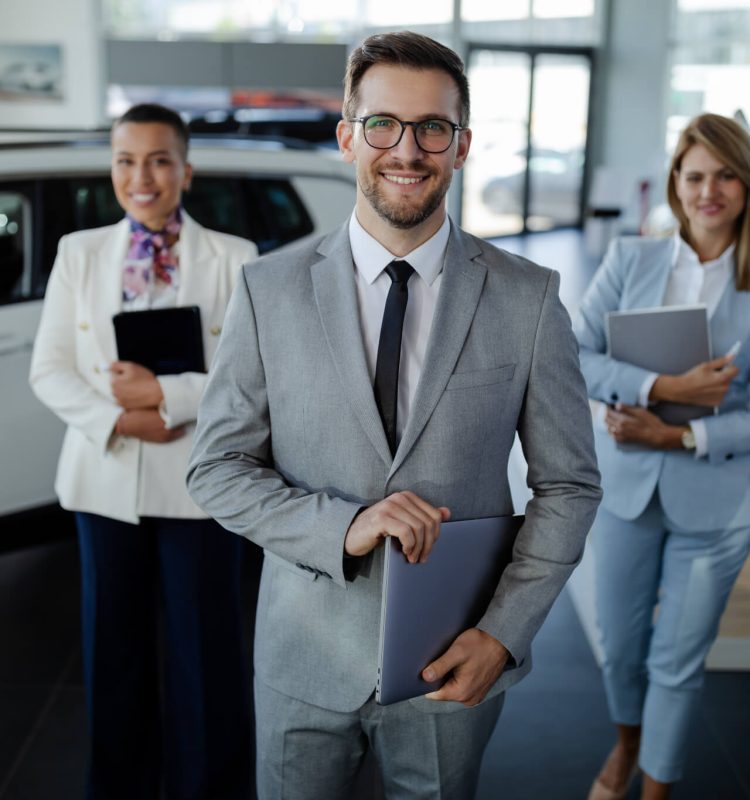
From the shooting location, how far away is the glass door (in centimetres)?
1297

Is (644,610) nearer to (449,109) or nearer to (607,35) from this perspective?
(449,109)

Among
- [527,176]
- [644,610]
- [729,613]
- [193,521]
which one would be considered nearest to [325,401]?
[193,521]

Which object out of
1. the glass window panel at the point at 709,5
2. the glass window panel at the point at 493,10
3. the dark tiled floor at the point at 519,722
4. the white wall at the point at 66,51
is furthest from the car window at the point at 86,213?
the glass window panel at the point at 709,5

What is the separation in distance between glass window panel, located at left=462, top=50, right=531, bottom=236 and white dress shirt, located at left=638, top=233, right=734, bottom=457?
10547mm

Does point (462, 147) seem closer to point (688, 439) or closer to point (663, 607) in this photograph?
point (688, 439)

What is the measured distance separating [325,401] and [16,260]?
245cm

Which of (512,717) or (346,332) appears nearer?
(346,332)

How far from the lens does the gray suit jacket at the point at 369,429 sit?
142 centimetres

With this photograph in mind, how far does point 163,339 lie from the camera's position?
215 cm

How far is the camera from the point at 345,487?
1.44 meters

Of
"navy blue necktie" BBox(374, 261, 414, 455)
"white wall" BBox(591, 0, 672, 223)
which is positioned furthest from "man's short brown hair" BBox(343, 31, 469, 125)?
"white wall" BBox(591, 0, 672, 223)

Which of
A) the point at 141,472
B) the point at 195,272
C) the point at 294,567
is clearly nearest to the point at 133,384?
the point at 141,472

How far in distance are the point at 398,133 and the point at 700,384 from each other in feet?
3.71

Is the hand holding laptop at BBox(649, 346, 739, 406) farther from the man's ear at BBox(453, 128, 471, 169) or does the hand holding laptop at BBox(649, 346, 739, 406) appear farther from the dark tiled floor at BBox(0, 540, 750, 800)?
the dark tiled floor at BBox(0, 540, 750, 800)
